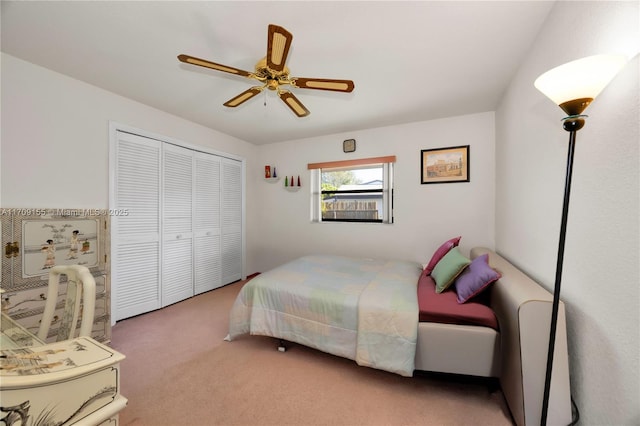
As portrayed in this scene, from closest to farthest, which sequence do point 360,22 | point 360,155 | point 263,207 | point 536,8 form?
point 536,8 < point 360,22 < point 360,155 < point 263,207

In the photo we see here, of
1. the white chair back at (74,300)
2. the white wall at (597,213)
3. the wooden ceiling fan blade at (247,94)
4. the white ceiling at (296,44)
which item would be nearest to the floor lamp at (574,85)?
the white wall at (597,213)

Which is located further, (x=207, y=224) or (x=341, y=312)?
(x=207, y=224)

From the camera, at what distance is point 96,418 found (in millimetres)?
608

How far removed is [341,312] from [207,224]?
270 centimetres

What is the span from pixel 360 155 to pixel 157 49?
106 inches

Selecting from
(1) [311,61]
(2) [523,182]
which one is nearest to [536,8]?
(2) [523,182]

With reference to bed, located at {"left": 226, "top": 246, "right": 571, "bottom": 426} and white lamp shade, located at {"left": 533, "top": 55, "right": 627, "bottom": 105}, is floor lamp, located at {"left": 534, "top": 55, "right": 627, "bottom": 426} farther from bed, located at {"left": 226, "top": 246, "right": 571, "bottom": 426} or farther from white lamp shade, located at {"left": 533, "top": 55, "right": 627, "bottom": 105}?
bed, located at {"left": 226, "top": 246, "right": 571, "bottom": 426}

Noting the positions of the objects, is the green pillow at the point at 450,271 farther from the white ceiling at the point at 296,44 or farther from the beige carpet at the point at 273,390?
the white ceiling at the point at 296,44

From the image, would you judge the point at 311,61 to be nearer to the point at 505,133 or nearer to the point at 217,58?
the point at 217,58

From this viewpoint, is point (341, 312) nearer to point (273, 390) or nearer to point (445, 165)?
point (273, 390)

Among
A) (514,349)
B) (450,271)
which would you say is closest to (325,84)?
(450,271)

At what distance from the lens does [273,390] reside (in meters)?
1.73

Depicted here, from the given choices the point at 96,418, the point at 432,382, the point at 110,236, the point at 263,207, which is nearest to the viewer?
the point at 96,418

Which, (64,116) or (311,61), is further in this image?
(64,116)
